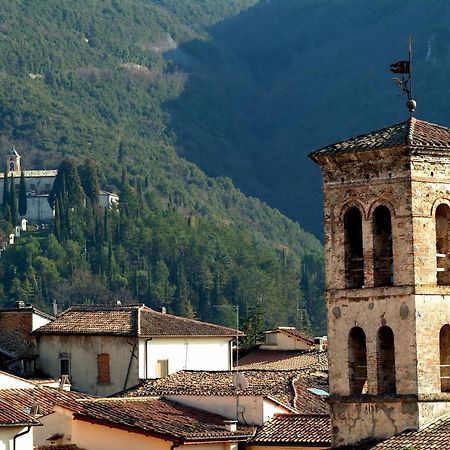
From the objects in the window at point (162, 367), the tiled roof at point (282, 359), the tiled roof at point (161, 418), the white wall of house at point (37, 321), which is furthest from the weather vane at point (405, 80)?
the white wall of house at point (37, 321)

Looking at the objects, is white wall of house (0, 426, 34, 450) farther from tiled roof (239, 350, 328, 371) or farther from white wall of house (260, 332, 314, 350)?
white wall of house (260, 332, 314, 350)

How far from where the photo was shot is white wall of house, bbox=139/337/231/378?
67.9 metres

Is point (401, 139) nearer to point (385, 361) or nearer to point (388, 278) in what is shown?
point (388, 278)

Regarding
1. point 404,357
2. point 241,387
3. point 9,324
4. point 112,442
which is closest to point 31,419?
point 112,442

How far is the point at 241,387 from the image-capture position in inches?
1991

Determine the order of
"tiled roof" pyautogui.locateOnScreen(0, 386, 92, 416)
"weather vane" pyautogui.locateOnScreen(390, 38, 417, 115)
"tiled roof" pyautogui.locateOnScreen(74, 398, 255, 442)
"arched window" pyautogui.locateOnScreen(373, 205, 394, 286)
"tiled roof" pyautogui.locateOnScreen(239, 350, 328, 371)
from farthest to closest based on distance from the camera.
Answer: "tiled roof" pyautogui.locateOnScreen(239, 350, 328, 371) < "tiled roof" pyautogui.locateOnScreen(0, 386, 92, 416) < "tiled roof" pyautogui.locateOnScreen(74, 398, 255, 442) < "weather vane" pyautogui.locateOnScreen(390, 38, 417, 115) < "arched window" pyautogui.locateOnScreen(373, 205, 394, 286)

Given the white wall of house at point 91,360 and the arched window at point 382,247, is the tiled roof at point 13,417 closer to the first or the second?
the arched window at point 382,247

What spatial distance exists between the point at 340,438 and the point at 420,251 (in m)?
3.97

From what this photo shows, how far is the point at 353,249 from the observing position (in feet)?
131

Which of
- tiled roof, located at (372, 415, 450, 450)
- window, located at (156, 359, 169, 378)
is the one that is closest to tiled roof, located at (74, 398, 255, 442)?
tiled roof, located at (372, 415, 450, 450)

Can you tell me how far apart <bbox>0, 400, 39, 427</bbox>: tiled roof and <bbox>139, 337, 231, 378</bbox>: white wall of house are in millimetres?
20354

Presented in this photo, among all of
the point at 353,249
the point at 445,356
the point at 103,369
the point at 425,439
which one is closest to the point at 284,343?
the point at 103,369

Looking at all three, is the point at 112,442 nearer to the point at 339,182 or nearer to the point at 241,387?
the point at 241,387

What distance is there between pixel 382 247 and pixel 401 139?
215cm
